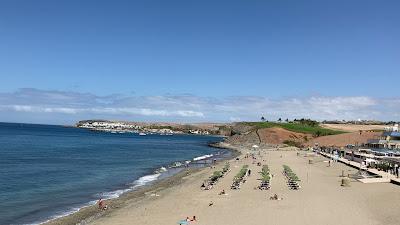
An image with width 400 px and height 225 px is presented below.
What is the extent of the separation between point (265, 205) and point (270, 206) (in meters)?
0.50

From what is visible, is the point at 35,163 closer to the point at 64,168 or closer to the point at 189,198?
the point at 64,168

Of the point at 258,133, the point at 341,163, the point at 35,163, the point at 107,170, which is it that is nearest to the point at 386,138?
the point at 341,163

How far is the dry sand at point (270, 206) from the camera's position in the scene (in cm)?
2642

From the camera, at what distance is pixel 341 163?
205 feet

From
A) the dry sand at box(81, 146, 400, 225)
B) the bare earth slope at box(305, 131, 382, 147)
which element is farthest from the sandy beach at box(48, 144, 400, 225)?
the bare earth slope at box(305, 131, 382, 147)

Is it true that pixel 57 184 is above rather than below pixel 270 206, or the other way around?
below

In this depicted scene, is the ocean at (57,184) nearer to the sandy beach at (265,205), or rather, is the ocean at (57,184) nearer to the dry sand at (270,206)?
the sandy beach at (265,205)

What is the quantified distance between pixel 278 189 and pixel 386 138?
37251 millimetres

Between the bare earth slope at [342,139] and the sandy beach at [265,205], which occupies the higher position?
the bare earth slope at [342,139]

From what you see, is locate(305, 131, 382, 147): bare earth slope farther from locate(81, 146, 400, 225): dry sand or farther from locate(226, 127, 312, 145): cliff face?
locate(81, 146, 400, 225): dry sand

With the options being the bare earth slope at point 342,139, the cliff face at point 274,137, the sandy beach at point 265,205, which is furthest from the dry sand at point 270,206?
the cliff face at point 274,137

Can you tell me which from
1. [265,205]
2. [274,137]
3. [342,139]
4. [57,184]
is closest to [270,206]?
[265,205]

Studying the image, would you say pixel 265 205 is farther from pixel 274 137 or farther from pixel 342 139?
pixel 274 137

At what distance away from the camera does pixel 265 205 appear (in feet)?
101
